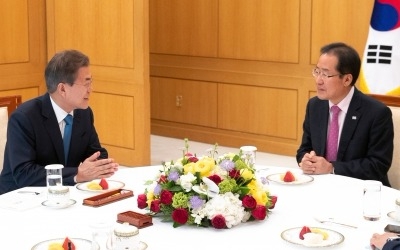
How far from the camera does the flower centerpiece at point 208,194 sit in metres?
2.67

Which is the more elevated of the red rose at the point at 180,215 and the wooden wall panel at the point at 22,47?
the wooden wall panel at the point at 22,47

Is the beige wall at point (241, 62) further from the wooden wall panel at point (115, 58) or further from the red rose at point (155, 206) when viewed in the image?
the red rose at point (155, 206)

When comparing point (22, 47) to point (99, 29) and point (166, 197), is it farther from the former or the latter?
point (166, 197)

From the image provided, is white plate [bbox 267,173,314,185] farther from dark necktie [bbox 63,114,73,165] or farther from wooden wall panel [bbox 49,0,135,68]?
wooden wall panel [bbox 49,0,135,68]

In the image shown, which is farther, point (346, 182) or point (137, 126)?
point (137, 126)

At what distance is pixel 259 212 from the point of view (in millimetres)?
2715

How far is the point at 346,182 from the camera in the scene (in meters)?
3.40

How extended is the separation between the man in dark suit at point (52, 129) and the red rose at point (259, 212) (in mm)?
965

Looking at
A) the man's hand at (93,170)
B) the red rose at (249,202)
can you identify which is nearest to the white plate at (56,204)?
the man's hand at (93,170)

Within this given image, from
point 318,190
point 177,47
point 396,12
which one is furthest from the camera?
point 177,47

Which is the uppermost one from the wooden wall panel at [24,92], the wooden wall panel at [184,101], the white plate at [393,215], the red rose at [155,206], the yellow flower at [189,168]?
the yellow flower at [189,168]

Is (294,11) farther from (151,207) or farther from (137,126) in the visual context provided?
(151,207)

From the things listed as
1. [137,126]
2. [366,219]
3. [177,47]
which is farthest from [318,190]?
[177,47]

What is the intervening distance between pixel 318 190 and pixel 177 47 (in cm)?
531
